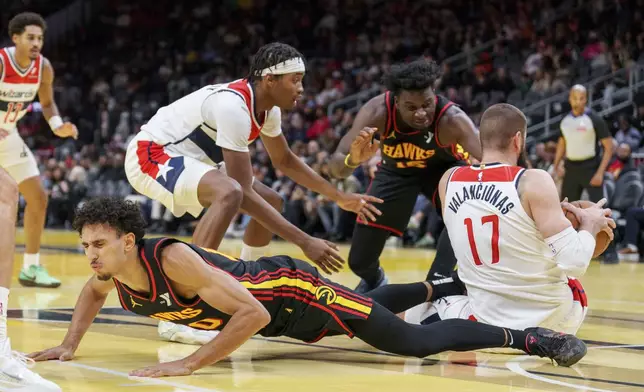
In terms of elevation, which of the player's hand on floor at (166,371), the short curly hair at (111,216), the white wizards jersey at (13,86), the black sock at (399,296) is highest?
the white wizards jersey at (13,86)

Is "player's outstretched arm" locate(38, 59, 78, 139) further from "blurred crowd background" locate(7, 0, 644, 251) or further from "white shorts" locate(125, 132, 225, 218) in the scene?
"blurred crowd background" locate(7, 0, 644, 251)

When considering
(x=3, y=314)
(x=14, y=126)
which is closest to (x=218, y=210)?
(x=3, y=314)

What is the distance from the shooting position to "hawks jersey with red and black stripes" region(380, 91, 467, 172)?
7492mm

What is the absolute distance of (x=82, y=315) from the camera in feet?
16.7

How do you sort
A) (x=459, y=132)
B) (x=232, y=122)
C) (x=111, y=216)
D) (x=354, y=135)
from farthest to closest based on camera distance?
(x=354, y=135), (x=459, y=132), (x=232, y=122), (x=111, y=216)

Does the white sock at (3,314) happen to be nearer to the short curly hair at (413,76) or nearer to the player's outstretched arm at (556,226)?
the player's outstretched arm at (556,226)

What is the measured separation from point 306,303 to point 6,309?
4.56 ft

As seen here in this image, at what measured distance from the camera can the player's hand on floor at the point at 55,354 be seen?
4.98 m

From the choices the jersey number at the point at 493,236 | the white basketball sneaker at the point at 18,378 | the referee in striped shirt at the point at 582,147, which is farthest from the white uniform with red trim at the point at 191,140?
the referee in striped shirt at the point at 582,147

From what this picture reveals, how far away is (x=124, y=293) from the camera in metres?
4.86

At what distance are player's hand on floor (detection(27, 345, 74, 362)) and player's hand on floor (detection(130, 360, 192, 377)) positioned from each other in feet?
2.08

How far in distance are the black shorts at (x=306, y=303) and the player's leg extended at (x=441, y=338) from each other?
7 cm

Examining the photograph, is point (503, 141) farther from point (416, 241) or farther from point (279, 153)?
point (416, 241)

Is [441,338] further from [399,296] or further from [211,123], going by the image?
[211,123]
